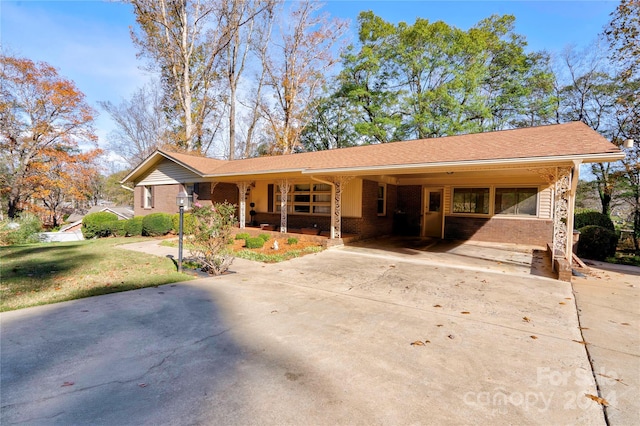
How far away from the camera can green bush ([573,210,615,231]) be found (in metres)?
13.3

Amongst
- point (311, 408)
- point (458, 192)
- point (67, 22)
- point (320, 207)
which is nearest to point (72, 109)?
point (67, 22)

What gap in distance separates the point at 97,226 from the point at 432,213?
51.7 feet

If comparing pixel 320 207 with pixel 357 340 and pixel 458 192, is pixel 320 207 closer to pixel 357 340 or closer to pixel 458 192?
pixel 458 192

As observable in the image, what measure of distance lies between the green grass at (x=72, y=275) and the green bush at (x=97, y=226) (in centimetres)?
568

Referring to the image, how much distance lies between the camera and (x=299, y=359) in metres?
2.93

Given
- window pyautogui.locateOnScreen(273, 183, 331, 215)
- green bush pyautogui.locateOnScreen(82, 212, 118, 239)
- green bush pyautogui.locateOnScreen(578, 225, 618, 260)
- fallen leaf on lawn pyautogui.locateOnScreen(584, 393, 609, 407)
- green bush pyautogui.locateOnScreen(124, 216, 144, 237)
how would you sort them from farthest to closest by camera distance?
green bush pyautogui.locateOnScreen(82, 212, 118, 239) → green bush pyautogui.locateOnScreen(124, 216, 144, 237) → window pyautogui.locateOnScreen(273, 183, 331, 215) → green bush pyautogui.locateOnScreen(578, 225, 618, 260) → fallen leaf on lawn pyautogui.locateOnScreen(584, 393, 609, 407)

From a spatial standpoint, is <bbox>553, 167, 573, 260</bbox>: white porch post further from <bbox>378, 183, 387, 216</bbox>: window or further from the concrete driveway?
<bbox>378, 183, 387, 216</bbox>: window

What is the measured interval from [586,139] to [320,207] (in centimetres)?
857

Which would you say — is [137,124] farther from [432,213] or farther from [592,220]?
[592,220]

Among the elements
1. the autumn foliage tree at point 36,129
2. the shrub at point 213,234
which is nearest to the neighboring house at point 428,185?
the shrub at point 213,234

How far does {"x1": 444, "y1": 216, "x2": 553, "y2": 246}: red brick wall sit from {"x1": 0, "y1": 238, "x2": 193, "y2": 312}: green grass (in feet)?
33.1

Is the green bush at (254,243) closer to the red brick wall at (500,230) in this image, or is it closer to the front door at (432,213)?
the front door at (432,213)

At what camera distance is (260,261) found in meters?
8.30

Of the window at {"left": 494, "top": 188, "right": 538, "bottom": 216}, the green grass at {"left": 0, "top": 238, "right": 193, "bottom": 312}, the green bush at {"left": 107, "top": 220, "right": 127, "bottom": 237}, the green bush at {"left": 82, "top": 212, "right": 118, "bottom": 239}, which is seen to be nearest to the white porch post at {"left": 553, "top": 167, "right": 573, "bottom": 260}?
the window at {"left": 494, "top": 188, "right": 538, "bottom": 216}
